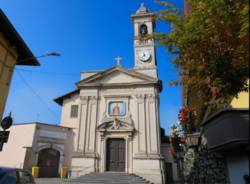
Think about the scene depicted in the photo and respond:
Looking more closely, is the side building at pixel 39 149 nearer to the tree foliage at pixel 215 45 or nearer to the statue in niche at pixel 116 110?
the statue in niche at pixel 116 110

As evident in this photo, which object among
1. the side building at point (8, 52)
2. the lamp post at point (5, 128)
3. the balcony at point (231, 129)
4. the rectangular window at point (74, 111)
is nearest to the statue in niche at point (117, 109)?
the rectangular window at point (74, 111)

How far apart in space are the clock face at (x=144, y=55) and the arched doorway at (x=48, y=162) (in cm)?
1308

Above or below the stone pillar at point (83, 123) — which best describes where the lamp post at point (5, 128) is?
below

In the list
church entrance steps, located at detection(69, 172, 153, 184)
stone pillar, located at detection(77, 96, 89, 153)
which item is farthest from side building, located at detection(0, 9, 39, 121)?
stone pillar, located at detection(77, 96, 89, 153)

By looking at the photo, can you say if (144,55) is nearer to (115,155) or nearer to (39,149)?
(115,155)

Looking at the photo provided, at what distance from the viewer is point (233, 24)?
3.68 meters

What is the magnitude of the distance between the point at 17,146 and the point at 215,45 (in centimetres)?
1974

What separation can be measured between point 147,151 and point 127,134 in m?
2.31

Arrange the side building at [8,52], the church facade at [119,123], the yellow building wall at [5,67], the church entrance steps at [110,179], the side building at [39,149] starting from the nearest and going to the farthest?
the side building at [8,52]
the yellow building wall at [5,67]
the church entrance steps at [110,179]
the church facade at [119,123]
the side building at [39,149]

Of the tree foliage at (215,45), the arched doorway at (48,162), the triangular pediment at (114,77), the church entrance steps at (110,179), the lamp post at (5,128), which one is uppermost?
the triangular pediment at (114,77)

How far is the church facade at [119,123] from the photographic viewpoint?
1727 cm

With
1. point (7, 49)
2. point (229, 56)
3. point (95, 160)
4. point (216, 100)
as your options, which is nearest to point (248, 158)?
point (216, 100)

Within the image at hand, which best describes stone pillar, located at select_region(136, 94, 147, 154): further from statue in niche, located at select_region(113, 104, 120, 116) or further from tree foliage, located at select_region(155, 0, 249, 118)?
tree foliage, located at select_region(155, 0, 249, 118)

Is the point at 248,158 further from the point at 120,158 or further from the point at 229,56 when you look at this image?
the point at 120,158
